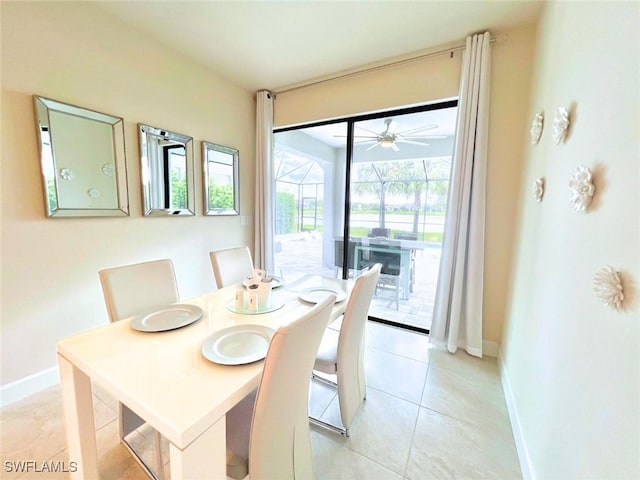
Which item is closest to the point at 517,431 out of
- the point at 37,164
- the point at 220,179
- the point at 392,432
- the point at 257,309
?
the point at 392,432

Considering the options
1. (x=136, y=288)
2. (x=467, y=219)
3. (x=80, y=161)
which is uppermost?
(x=80, y=161)

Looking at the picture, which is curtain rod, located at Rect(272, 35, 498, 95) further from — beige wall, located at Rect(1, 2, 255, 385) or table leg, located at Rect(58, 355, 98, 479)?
table leg, located at Rect(58, 355, 98, 479)

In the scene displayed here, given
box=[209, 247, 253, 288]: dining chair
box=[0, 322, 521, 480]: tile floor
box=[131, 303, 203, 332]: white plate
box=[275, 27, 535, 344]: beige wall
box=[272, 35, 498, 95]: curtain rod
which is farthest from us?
box=[272, 35, 498, 95]: curtain rod

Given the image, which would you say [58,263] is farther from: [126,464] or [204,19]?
[204,19]

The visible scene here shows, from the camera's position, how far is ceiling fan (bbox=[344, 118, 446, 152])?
2.81 meters

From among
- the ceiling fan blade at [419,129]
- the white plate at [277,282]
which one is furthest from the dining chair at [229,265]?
the ceiling fan blade at [419,129]

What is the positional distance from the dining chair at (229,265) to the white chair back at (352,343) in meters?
1.01

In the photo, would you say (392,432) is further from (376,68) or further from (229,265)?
(376,68)

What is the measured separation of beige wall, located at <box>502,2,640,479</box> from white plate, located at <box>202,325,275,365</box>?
1067 mm

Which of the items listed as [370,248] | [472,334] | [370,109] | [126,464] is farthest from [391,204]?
[126,464]

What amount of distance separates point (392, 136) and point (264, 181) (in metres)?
1.60

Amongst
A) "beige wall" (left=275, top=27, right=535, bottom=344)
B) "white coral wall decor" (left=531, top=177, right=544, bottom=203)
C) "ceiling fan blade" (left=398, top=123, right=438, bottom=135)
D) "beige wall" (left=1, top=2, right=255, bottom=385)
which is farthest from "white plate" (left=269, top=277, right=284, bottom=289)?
"ceiling fan blade" (left=398, top=123, right=438, bottom=135)

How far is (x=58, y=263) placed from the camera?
5.98ft

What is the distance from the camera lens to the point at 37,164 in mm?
1691
